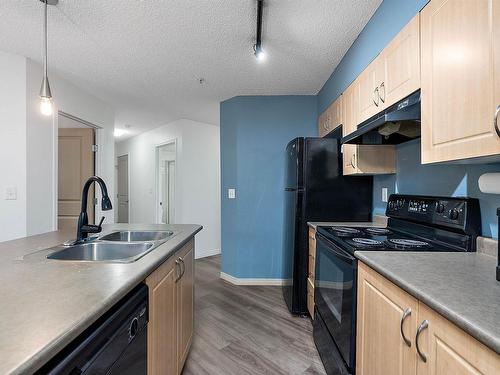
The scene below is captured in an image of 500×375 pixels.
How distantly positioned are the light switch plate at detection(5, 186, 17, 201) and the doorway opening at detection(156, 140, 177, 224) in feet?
9.16

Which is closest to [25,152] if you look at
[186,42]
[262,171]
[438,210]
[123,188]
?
[186,42]

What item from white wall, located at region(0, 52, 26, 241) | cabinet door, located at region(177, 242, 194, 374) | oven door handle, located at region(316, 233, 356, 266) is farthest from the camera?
white wall, located at region(0, 52, 26, 241)

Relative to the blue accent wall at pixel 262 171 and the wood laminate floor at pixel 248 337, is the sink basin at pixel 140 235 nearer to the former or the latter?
the wood laminate floor at pixel 248 337

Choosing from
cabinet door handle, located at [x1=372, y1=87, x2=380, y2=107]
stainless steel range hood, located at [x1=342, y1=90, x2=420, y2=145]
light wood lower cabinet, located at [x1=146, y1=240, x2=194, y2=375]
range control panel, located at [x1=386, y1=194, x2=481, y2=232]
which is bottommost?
light wood lower cabinet, located at [x1=146, y1=240, x2=194, y2=375]

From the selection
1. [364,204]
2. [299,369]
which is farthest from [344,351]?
[364,204]

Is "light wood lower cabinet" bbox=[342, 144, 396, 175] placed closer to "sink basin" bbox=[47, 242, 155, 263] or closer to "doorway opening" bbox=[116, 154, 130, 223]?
"sink basin" bbox=[47, 242, 155, 263]

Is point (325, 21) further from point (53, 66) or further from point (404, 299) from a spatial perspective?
point (53, 66)

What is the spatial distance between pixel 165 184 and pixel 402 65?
491cm

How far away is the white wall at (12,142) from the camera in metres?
2.32

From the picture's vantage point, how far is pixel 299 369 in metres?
1.75

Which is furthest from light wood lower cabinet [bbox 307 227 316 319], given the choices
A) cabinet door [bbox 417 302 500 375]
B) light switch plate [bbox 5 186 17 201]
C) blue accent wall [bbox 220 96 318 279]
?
light switch plate [bbox 5 186 17 201]

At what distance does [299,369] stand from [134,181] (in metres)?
5.13

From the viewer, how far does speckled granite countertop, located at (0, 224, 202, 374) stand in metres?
0.52

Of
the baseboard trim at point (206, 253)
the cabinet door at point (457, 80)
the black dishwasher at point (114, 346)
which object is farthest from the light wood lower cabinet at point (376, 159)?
the baseboard trim at point (206, 253)
